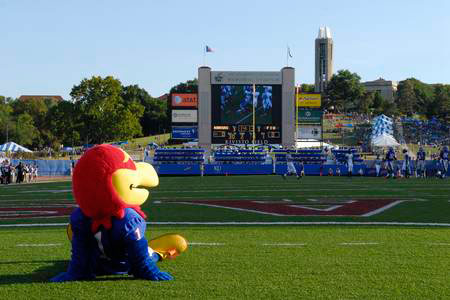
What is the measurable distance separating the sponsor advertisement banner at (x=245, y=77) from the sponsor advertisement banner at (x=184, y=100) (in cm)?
557

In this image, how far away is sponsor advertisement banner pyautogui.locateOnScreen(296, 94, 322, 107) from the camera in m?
39.5

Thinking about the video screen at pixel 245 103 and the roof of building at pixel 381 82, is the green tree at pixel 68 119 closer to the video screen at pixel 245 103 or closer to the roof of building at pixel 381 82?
the video screen at pixel 245 103

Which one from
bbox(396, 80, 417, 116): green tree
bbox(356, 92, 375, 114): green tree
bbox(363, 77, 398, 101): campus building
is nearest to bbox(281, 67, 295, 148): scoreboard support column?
bbox(356, 92, 375, 114): green tree

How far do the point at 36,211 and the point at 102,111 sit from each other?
146 feet

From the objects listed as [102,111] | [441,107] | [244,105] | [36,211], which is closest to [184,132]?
[244,105]

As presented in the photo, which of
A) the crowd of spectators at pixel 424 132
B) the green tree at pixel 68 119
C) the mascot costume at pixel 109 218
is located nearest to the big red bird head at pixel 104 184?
the mascot costume at pixel 109 218

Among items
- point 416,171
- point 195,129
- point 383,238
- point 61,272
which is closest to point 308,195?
point 383,238

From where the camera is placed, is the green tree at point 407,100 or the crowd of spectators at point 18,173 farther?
the green tree at point 407,100

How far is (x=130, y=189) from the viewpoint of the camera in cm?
493

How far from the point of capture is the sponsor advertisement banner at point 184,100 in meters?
39.5

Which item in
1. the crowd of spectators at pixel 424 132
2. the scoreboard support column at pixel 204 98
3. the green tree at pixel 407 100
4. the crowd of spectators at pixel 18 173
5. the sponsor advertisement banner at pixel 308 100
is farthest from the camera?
the green tree at pixel 407 100

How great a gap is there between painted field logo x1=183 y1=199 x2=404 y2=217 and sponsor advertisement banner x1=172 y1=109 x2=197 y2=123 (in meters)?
26.2

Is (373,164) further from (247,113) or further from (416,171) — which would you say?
(247,113)

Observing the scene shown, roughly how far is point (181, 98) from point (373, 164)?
15.2m
